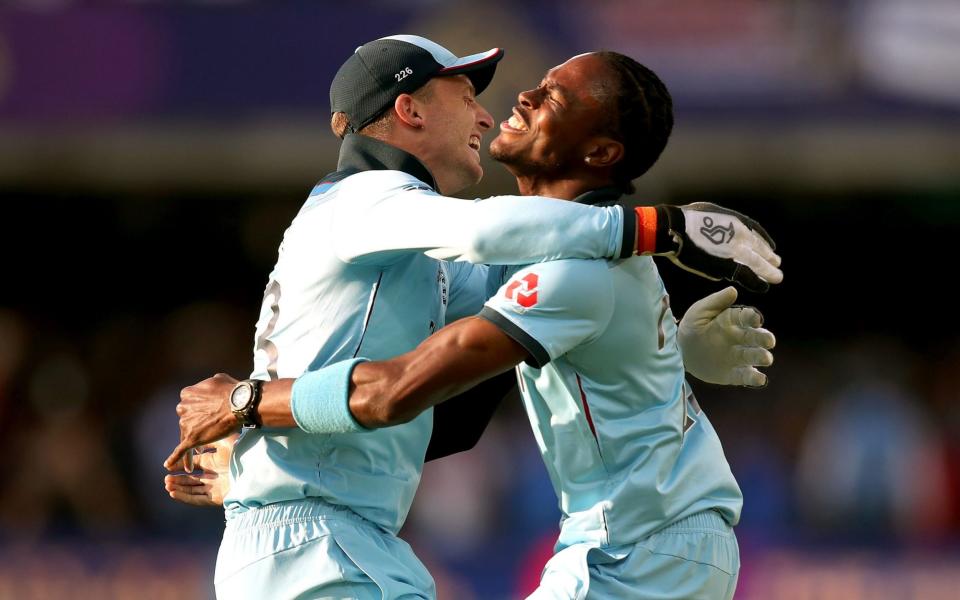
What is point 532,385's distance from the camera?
4375 millimetres

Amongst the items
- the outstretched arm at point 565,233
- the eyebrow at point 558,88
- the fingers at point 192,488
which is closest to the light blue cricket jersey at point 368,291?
the outstretched arm at point 565,233

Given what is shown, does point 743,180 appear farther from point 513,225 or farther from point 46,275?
point 513,225

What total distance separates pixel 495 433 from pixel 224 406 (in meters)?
6.06

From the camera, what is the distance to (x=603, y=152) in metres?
4.46

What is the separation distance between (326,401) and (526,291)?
0.59 metres

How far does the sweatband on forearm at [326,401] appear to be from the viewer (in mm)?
4078

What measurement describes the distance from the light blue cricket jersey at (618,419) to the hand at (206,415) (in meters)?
0.82

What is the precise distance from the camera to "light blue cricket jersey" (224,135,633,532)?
13.4 feet

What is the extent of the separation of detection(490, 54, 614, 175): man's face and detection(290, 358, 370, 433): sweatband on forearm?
2.63 ft

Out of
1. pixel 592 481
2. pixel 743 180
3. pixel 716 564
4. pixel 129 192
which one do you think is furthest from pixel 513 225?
pixel 129 192

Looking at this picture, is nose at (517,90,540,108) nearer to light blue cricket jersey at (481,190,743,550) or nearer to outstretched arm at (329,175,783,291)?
light blue cricket jersey at (481,190,743,550)

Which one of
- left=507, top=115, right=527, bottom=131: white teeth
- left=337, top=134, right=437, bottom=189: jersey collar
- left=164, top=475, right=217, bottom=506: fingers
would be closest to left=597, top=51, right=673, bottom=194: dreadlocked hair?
left=507, top=115, right=527, bottom=131: white teeth

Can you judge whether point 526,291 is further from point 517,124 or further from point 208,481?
point 208,481

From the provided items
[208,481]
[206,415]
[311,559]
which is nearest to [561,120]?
[206,415]
